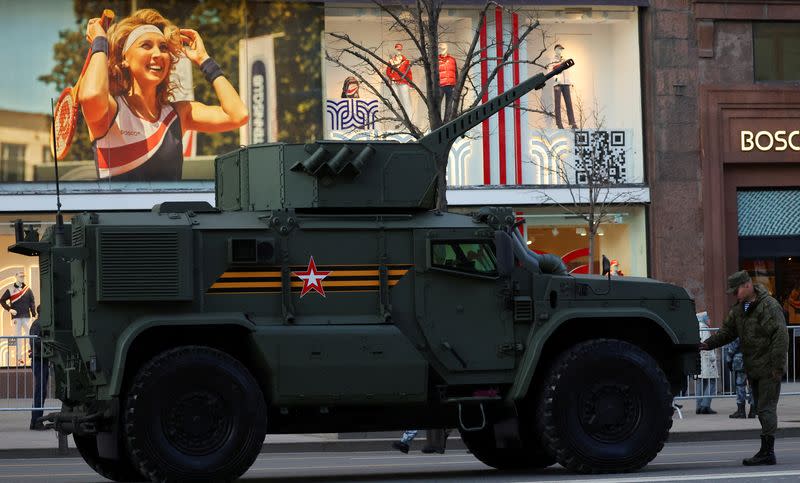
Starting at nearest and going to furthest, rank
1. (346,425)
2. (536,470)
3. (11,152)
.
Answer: (346,425)
(536,470)
(11,152)

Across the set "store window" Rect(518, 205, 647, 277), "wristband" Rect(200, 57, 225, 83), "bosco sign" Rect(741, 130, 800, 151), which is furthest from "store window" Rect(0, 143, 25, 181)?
"bosco sign" Rect(741, 130, 800, 151)

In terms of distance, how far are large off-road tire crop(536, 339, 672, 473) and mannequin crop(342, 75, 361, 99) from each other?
15585mm

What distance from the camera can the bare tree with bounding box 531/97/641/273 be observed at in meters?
28.7

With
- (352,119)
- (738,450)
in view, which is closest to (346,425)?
(738,450)

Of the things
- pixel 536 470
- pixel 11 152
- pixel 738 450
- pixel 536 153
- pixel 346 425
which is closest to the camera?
pixel 346 425

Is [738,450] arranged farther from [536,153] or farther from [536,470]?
[536,153]

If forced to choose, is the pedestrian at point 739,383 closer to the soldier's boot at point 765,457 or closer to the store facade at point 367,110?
the store facade at point 367,110

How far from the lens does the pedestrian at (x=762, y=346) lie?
13852 mm

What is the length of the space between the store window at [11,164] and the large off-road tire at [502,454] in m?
15.2

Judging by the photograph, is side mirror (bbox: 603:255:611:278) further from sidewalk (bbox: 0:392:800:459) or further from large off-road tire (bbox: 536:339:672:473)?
sidewalk (bbox: 0:392:800:459)

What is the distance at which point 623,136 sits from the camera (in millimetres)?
29219

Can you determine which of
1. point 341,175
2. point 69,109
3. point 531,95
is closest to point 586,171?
point 531,95

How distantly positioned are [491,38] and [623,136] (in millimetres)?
3289

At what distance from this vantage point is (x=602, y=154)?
2911 centimetres
